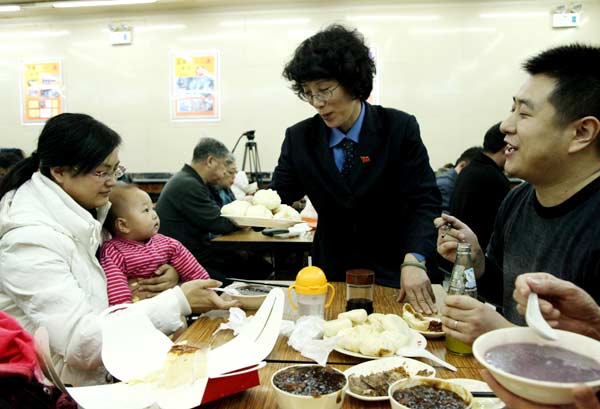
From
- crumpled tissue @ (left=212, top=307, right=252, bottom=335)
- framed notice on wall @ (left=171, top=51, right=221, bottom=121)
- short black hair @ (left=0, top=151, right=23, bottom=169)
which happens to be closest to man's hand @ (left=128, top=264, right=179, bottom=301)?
crumpled tissue @ (left=212, top=307, right=252, bottom=335)

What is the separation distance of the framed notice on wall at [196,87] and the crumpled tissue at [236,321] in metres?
5.78

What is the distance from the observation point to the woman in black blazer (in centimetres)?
200

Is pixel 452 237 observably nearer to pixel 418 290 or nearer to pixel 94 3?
pixel 418 290

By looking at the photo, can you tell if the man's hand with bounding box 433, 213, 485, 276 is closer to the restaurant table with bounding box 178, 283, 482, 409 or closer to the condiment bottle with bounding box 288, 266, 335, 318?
the restaurant table with bounding box 178, 283, 482, 409

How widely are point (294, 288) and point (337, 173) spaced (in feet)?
2.35

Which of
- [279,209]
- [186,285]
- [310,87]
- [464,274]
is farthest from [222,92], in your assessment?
[464,274]

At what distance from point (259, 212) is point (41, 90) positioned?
18.2 feet

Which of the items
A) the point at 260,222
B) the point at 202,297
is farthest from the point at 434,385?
the point at 260,222

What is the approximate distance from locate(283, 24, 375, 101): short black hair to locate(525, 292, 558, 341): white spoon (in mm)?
1303

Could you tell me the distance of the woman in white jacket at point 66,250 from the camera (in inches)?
55.6

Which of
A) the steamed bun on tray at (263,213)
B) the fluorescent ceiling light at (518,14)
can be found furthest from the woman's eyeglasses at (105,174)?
the fluorescent ceiling light at (518,14)

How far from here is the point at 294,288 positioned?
1.55 metres

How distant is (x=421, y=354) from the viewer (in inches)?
49.7

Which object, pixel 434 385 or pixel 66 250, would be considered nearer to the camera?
pixel 434 385
